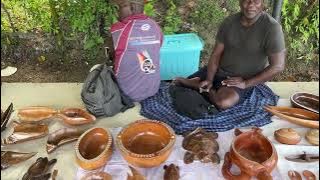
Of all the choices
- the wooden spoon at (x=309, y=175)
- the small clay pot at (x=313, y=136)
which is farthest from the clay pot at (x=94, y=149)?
the small clay pot at (x=313, y=136)

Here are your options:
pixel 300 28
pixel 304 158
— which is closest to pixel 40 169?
pixel 304 158

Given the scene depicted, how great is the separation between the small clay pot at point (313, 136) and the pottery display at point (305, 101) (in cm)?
23

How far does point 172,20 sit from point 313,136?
2012 mm

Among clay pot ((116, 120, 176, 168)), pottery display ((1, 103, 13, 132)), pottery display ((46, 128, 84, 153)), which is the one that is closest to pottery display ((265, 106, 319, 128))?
clay pot ((116, 120, 176, 168))

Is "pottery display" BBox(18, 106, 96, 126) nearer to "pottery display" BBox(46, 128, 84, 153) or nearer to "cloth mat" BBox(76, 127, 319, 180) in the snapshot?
"pottery display" BBox(46, 128, 84, 153)

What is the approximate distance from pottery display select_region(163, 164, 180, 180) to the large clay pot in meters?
0.27

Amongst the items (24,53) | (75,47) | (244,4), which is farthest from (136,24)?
(24,53)

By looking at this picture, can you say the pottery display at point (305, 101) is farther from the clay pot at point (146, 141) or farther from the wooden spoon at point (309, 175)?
the clay pot at point (146, 141)

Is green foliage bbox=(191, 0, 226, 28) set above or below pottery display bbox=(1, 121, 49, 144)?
above

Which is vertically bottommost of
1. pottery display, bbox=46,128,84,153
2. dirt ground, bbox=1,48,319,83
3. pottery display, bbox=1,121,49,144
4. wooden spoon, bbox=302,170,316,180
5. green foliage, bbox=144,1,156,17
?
dirt ground, bbox=1,48,319,83

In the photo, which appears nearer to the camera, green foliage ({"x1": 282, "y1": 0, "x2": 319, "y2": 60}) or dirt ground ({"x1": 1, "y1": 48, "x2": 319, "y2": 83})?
dirt ground ({"x1": 1, "y1": 48, "x2": 319, "y2": 83})

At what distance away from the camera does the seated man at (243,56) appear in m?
2.61

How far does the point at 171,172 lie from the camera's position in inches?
83.5

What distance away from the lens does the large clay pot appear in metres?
1.95
